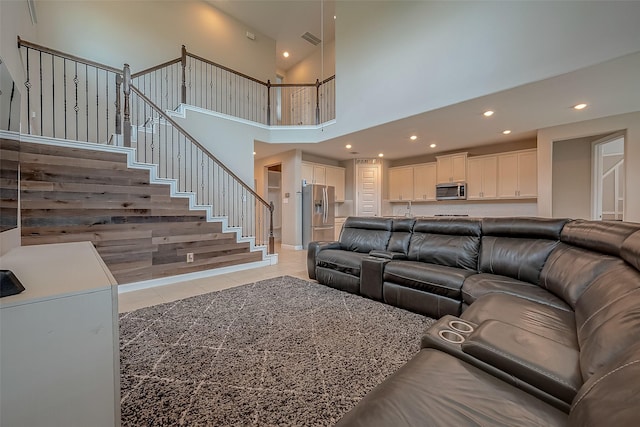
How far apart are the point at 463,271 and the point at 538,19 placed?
302 cm

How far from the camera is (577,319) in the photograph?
1409 millimetres

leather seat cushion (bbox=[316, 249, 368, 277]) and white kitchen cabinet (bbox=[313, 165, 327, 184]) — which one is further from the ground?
white kitchen cabinet (bbox=[313, 165, 327, 184])

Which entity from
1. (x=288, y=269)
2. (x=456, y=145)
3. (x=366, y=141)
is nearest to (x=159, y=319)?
(x=288, y=269)

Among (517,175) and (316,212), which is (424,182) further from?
(316,212)

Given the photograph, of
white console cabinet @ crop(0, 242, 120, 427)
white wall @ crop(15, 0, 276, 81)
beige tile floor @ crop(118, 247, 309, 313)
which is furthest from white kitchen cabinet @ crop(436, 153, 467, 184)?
white console cabinet @ crop(0, 242, 120, 427)

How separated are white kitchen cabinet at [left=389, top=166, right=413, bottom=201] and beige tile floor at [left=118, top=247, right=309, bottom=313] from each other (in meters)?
3.81

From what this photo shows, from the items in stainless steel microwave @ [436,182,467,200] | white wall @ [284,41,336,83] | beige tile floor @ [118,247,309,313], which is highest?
white wall @ [284,41,336,83]

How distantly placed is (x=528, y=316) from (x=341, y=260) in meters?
2.02

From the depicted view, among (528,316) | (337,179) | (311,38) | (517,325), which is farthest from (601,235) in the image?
(311,38)

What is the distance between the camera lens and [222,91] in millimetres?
6328

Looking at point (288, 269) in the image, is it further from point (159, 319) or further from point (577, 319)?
point (577, 319)

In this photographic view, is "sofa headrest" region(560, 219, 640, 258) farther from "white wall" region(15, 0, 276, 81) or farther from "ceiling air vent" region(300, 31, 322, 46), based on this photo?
"ceiling air vent" region(300, 31, 322, 46)

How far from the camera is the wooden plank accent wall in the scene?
112 inches

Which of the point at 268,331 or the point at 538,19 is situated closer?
the point at 268,331
